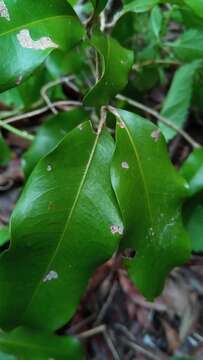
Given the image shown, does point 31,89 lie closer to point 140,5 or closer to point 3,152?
point 3,152

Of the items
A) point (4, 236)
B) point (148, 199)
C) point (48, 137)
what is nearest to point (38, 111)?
point (48, 137)

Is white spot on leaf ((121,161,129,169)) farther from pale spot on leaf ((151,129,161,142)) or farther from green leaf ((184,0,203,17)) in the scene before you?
green leaf ((184,0,203,17))

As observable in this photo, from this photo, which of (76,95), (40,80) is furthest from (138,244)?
(76,95)

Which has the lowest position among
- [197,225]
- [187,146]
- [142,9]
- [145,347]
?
[145,347]

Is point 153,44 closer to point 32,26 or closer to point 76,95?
point 76,95

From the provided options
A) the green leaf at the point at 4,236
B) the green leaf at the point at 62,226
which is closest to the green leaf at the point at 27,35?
the green leaf at the point at 62,226

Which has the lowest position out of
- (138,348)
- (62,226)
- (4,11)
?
(138,348)
